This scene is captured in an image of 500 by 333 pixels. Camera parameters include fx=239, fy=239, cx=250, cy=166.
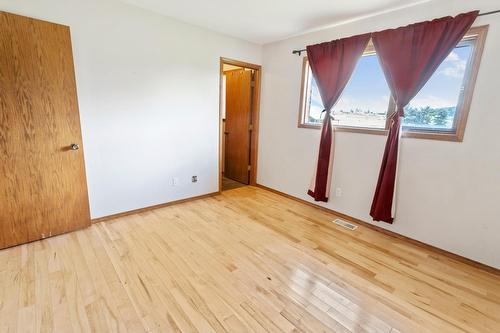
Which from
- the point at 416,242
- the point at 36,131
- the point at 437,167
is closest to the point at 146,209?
the point at 36,131

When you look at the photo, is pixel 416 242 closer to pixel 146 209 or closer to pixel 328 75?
pixel 328 75

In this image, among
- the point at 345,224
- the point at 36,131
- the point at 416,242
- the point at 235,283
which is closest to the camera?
the point at 235,283

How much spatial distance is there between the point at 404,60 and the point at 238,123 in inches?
103

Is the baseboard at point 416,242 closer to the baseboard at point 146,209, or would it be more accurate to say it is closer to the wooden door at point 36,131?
the baseboard at point 146,209

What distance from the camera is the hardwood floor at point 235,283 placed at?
1469 millimetres

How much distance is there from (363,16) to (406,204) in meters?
2.04

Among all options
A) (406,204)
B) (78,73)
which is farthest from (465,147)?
(78,73)

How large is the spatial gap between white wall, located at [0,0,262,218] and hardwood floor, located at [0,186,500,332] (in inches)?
22.1

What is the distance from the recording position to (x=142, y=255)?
209cm

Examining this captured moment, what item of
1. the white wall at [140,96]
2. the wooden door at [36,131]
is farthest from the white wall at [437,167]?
the wooden door at [36,131]

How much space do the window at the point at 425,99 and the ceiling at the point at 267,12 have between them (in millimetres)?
440

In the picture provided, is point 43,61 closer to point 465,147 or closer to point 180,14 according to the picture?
point 180,14

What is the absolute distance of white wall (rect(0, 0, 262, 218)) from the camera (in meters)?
2.35

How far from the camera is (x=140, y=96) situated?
272 centimetres
